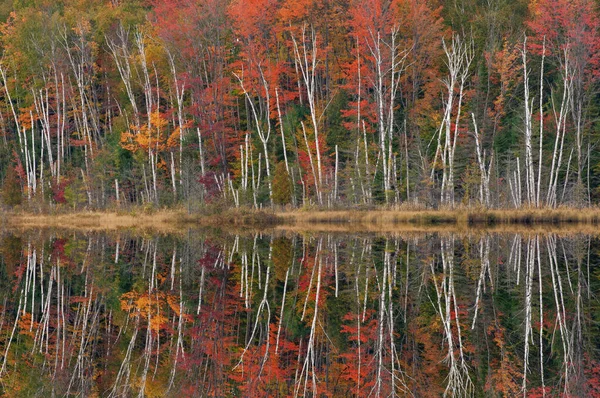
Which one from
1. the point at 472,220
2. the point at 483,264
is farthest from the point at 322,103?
the point at 483,264

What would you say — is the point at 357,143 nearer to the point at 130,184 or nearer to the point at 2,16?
the point at 130,184

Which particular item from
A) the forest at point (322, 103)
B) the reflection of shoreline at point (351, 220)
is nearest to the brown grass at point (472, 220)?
the reflection of shoreline at point (351, 220)

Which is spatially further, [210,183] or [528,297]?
[210,183]

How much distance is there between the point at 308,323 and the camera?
12.1m

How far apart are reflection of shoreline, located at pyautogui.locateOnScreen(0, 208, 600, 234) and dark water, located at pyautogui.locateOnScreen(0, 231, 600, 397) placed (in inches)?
301

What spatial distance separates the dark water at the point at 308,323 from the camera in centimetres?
927

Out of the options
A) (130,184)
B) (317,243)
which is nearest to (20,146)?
(130,184)

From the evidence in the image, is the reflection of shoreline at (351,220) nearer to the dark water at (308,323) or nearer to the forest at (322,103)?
the forest at (322,103)

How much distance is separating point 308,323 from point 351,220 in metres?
18.8

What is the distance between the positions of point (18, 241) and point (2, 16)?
26014 millimetres

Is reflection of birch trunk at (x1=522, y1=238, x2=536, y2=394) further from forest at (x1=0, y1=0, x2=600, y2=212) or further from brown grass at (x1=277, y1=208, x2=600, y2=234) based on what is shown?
forest at (x1=0, y1=0, x2=600, y2=212)

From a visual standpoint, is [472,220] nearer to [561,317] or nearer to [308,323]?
[561,317]

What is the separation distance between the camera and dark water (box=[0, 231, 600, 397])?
365 inches

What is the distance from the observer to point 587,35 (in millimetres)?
32875
